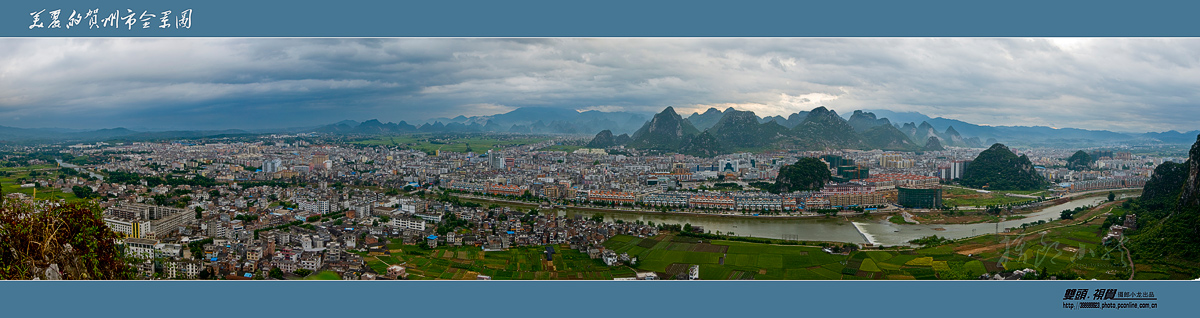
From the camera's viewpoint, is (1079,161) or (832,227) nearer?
(832,227)

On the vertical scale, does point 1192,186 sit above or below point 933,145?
below

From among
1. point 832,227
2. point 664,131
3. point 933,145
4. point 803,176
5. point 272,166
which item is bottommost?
point 832,227

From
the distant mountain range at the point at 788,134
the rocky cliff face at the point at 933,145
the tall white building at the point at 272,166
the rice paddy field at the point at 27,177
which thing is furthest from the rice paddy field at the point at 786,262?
the rocky cliff face at the point at 933,145

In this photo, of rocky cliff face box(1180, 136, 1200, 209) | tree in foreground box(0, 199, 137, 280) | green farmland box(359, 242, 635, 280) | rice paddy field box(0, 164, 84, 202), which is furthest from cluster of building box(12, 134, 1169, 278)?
rocky cliff face box(1180, 136, 1200, 209)

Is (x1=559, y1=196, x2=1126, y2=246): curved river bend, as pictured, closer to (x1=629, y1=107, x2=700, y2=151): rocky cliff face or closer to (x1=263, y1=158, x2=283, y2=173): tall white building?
(x1=263, y1=158, x2=283, y2=173): tall white building

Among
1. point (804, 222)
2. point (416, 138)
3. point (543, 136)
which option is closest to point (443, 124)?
point (416, 138)

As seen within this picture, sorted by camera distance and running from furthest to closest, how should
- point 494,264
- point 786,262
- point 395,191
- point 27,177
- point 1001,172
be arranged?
point 1001,172 < point 395,191 < point 27,177 < point 786,262 < point 494,264

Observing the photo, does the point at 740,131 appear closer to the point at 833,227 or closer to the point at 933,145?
the point at 933,145

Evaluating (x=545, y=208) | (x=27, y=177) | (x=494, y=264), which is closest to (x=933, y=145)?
(x=545, y=208)
